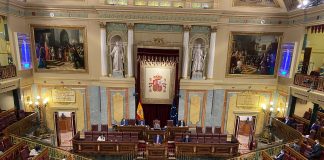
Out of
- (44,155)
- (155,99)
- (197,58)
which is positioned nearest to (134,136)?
(155,99)

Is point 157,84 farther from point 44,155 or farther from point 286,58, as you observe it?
point 286,58

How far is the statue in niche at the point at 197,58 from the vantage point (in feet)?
43.6

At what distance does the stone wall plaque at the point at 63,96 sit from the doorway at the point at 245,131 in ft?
36.9

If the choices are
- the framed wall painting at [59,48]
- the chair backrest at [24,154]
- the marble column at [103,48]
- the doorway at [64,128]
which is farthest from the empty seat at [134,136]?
the framed wall painting at [59,48]

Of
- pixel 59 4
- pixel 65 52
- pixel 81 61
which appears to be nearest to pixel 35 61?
pixel 65 52

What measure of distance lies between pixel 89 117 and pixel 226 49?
33.1 feet

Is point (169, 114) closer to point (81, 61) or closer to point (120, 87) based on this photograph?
point (120, 87)

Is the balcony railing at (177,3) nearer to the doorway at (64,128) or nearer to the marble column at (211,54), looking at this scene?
the marble column at (211,54)

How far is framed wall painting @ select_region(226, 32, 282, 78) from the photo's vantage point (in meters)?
13.4

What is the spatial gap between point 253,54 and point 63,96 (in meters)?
12.8

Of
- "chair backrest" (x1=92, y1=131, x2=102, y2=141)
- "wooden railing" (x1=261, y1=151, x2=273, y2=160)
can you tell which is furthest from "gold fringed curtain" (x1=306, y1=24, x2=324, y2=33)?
"chair backrest" (x1=92, y1=131, x2=102, y2=141)

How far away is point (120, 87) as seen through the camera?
13320 millimetres

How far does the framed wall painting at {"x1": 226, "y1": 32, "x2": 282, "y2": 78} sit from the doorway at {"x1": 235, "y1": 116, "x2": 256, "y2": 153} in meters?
3.20

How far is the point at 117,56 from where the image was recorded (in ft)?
43.0
